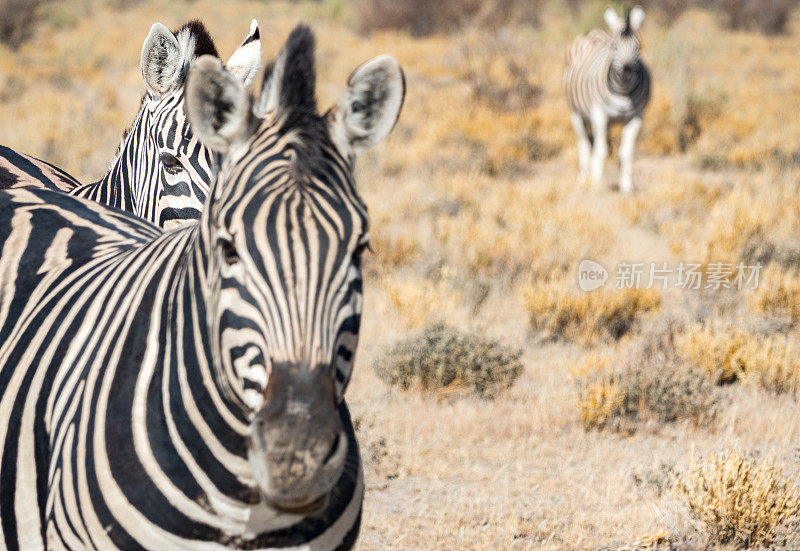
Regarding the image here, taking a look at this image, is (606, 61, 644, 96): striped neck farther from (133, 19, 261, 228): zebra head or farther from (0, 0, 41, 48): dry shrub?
(0, 0, 41, 48): dry shrub

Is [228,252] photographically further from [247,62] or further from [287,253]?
[247,62]

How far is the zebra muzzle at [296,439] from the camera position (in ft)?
4.82

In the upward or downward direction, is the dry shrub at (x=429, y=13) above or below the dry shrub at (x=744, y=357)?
above

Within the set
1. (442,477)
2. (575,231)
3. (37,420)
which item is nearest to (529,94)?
(575,231)

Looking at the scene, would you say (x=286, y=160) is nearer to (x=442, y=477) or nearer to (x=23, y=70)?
(x=442, y=477)

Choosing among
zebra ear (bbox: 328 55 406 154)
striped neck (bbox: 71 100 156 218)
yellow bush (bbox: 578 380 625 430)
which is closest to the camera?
zebra ear (bbox: 328 55 406 154)

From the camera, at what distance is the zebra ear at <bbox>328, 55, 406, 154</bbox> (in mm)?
1773

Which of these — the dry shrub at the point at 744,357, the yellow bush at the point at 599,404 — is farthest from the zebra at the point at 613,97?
the yellow bush at the point at 599,404

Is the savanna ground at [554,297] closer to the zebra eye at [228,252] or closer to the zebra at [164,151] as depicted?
the zebra at [164,151]

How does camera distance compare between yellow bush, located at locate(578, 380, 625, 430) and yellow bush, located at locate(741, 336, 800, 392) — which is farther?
yellow bush, located at locate(741, 336, 800, 392)

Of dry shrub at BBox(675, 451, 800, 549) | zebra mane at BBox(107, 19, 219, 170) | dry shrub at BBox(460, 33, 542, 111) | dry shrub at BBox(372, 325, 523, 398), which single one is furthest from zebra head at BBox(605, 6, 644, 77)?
zebra mane at BBox(107, 19, 219, 170)

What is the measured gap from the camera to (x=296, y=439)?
4.81 feet

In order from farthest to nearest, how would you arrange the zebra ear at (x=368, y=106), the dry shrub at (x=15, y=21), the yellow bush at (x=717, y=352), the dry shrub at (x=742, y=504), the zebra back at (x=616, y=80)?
the dry shrub at (x=15, y=21), the zebra back at (x=616, y=80), the yellow bush at (x=717, y=352), the dry shrub at (x=742, y=504), the zebra ear at (x=368, y=106)

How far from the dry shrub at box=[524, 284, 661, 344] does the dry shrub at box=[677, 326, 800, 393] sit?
0.66m
